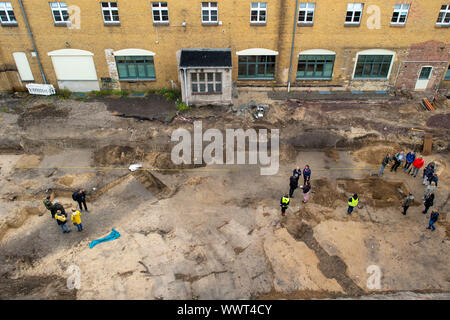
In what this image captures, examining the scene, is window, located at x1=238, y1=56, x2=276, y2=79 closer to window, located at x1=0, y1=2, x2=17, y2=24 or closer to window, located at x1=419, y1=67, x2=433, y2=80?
window, located at x1=419, y1=67, x2=433, y2=80

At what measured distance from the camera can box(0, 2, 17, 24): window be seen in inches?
901

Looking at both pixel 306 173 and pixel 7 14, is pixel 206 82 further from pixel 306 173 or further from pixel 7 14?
pixel 7 14

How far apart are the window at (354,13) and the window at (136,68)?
15.9 m

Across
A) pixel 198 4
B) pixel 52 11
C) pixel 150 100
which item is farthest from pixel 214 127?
pixel 52 11

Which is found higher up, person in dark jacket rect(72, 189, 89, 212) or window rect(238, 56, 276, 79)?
window rect(238, 56, 276, 79)

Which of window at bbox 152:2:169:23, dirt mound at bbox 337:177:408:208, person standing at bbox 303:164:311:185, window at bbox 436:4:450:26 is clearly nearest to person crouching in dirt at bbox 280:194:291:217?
person standing at bbox 303:164:311:185

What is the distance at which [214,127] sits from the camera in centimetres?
2180

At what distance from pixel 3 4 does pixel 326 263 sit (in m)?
27.8

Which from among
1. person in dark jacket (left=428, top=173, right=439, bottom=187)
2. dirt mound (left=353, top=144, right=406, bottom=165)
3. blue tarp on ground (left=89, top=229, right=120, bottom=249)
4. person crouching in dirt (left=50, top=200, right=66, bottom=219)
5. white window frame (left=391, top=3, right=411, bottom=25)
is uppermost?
white window frame (left=391, top=3, right=411, bottom=25)

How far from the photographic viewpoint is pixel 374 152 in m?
20.6

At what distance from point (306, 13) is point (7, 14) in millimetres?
22577

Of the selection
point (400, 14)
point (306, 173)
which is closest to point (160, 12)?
point (306, 173)

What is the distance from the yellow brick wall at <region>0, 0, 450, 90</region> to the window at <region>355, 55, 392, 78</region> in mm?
877

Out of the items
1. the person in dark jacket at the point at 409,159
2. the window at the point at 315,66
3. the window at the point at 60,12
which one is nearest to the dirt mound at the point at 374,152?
the person in dark jacket at the point at 409,159
